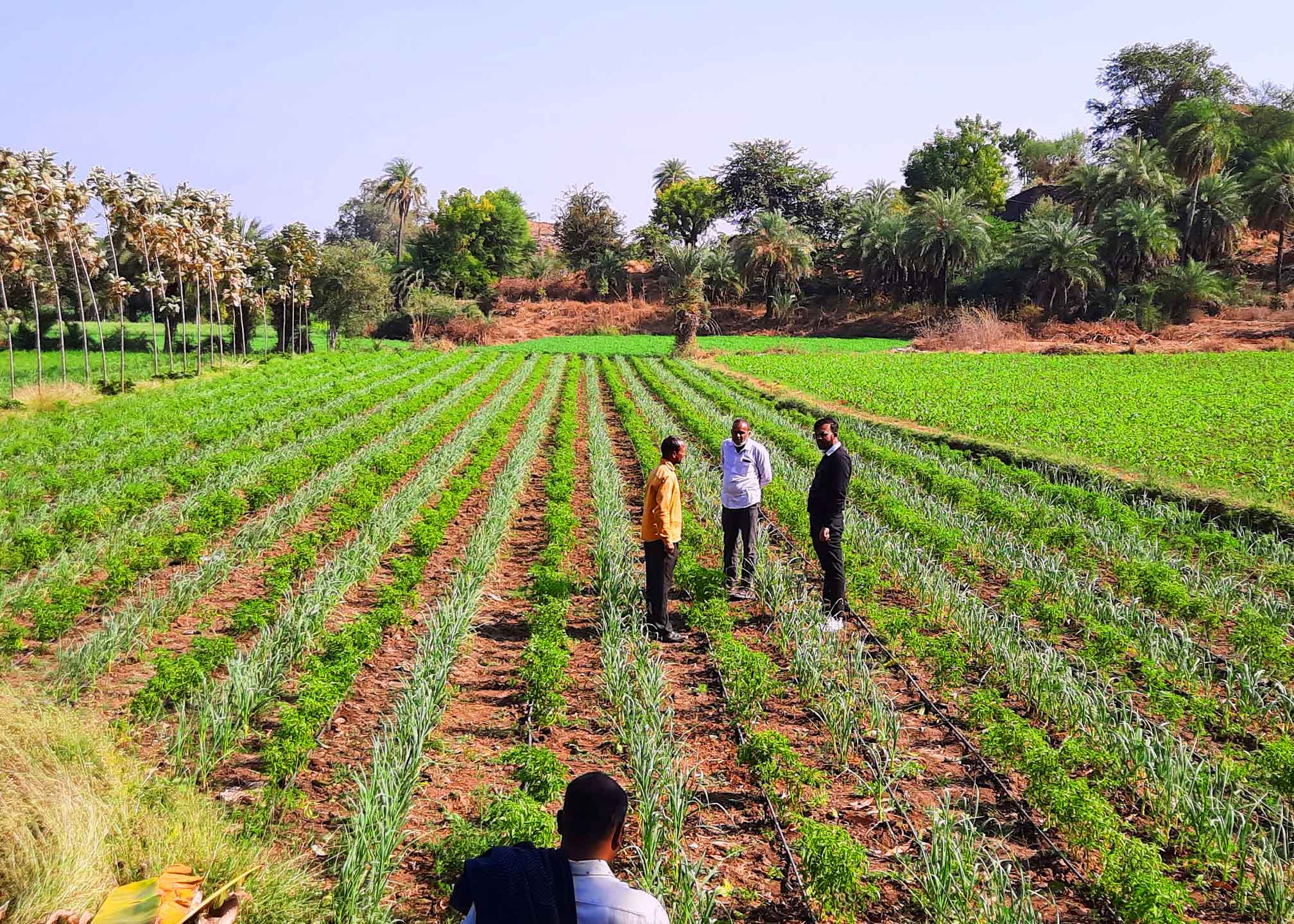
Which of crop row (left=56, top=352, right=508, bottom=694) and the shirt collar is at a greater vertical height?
the shirt collar

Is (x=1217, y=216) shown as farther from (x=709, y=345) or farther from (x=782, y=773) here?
(x=782, y=773)

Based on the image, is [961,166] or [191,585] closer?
[191,585]

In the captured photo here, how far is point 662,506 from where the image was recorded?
23.7 ft

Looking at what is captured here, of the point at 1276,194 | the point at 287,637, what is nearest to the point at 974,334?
the point at 1276,194

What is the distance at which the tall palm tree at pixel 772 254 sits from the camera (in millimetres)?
53188

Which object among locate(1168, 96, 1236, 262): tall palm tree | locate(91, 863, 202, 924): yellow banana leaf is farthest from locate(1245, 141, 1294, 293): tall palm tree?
locate(91, 863, 202, 924): yellow banana leaf

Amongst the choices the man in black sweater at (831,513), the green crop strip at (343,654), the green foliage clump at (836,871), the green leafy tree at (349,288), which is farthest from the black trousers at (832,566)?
the green leafy tree at (349,288)

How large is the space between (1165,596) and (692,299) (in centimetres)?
3845

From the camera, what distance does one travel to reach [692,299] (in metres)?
44.9

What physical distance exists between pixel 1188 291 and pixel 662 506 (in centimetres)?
4557

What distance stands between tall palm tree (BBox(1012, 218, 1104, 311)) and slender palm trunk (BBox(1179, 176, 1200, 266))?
6.28 metres

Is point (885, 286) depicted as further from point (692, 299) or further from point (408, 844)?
point (408, 844)

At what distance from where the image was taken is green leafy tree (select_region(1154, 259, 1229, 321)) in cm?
4281

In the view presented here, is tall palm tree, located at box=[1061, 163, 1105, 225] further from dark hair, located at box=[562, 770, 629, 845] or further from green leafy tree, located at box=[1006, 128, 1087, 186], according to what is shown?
dark hair, located at box=[562, 770, 629, 845]
